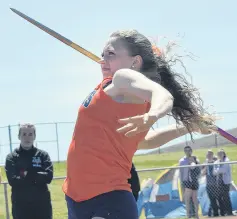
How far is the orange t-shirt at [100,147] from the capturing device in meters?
3.48

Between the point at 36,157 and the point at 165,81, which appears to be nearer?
the point at 165,81

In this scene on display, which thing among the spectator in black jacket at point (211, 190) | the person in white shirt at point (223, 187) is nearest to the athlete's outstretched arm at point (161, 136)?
the spectator in black jacket at point (211, 190)

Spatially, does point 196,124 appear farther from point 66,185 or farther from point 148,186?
point 148,186

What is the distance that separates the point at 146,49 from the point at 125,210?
0.88 m

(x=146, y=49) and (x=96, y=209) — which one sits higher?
(x=146, y=49)

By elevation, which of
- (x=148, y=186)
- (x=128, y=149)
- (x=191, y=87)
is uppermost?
(x=191, y=87)

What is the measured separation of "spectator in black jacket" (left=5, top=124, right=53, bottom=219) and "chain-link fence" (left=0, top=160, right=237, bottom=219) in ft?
15.7

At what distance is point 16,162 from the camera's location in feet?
25.9

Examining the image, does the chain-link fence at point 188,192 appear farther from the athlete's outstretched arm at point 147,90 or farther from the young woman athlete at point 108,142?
the athlete's outstretched arm at point 147,90

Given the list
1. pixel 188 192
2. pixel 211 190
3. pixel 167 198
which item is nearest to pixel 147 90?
pixel 188 192

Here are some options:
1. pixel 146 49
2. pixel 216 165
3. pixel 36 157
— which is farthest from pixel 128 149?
pixel 216 165

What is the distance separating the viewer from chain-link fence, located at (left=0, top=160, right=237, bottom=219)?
12.6 meters

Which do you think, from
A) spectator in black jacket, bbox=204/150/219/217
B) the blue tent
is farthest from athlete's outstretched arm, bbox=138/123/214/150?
spectator in black jacket, bbox=204/150/219/217

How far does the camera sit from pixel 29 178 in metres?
7.73
